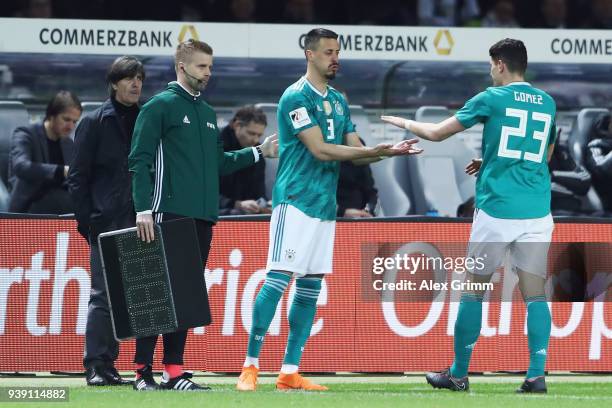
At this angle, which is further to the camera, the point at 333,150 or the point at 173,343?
the point at 173,343

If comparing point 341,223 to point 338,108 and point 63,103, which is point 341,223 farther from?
point 63,103

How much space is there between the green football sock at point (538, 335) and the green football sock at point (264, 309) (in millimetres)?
1366

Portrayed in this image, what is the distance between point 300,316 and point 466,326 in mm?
917

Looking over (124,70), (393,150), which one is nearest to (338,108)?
(393,150)

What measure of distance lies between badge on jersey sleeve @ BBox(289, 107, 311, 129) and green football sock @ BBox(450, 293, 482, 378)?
4.25 ft

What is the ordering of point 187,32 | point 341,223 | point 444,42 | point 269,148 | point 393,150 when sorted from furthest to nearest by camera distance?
point 444,42 → point 187,32 → point 341,223 → point 269,148 → point 393,150

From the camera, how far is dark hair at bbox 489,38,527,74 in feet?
25.8

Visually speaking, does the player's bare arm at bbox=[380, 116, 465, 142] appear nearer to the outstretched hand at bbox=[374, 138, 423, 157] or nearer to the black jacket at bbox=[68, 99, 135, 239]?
the outstretched hand at bbox=[374, 138, 423, 157]

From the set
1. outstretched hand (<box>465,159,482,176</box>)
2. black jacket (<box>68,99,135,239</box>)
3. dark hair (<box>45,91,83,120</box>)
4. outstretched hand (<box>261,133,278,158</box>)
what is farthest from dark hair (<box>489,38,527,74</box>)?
dark hair (<box>45,91,83,120</box>)

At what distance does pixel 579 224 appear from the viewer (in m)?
9.84

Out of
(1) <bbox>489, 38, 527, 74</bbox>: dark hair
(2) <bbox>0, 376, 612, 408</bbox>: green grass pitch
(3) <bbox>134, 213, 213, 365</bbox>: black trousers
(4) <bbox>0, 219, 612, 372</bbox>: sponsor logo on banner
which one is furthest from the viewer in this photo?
(4) <bbox>0, 219, 612, 372</bbox>: sponsor logo on banner

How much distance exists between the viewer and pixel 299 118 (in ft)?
25.8

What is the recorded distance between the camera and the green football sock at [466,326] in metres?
7.91

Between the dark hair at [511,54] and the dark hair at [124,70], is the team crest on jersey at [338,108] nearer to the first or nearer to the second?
the dark hair at [511,54]
